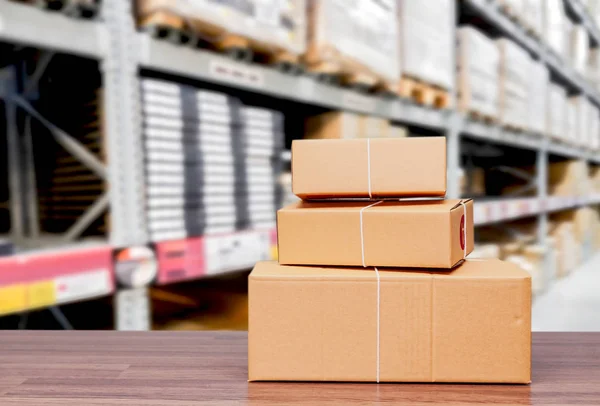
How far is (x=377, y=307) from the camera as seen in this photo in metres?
0.66

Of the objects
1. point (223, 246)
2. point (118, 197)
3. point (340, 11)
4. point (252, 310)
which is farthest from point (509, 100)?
point (252, 310)

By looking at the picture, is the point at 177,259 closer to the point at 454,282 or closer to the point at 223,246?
the point at 223,246

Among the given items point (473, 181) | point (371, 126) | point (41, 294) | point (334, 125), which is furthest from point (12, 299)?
point (473, 181)

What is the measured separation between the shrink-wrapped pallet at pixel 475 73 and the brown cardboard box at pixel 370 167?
6.75 feet

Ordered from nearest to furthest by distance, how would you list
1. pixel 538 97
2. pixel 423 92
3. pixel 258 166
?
pixel 258 166, pixel 423 92, pixel 538 97

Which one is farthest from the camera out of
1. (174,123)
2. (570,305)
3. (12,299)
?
(570,305)

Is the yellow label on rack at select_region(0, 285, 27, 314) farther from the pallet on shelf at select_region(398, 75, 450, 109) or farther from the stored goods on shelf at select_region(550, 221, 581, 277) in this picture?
the stored goods on shelf at select_region(550, 221, 581, 277)

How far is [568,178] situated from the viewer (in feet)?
17.1

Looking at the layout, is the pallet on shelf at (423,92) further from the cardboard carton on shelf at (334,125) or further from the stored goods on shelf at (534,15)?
the stored goods on shelf at (534,15)

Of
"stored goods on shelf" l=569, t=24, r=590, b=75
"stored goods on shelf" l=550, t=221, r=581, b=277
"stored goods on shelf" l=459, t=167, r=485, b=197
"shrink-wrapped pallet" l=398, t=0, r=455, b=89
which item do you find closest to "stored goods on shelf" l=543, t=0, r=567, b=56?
"stored goods on shelf" l=569, t=24, r=590, b=75

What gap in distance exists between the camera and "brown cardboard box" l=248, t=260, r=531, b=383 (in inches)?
25.6

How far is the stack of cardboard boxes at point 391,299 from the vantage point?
651 mm

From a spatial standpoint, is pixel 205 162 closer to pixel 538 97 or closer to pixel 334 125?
pixel 334 125

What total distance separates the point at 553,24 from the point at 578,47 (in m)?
1.22
